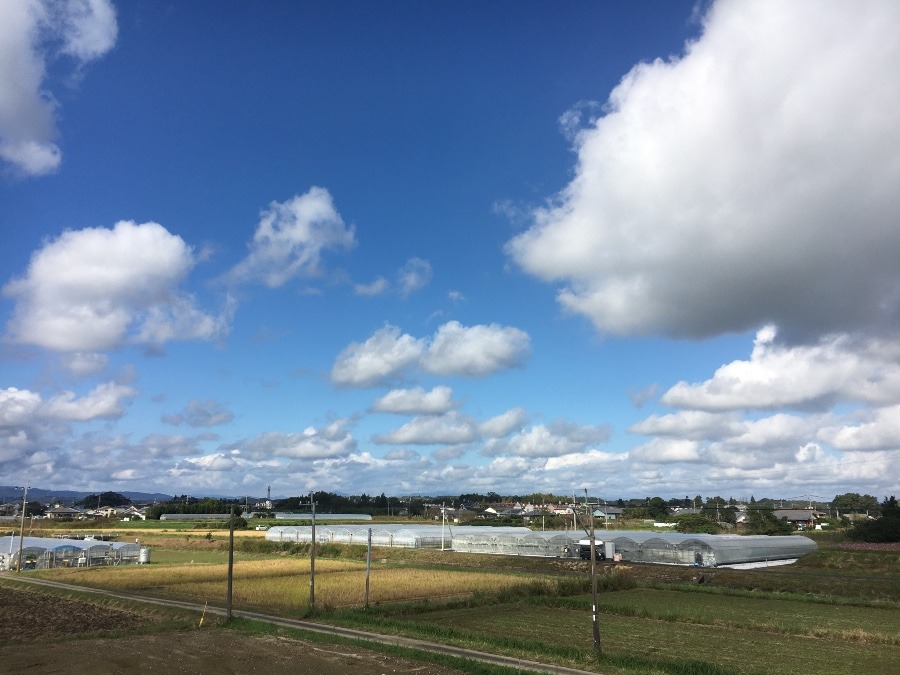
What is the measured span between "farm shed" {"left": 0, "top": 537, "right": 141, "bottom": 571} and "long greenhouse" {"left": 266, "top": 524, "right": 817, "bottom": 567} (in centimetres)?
2666

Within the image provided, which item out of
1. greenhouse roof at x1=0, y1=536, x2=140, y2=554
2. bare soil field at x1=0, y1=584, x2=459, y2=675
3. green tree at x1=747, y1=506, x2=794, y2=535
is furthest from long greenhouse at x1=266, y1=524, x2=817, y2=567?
greenhouse roof at x1=0, y1=536, x2=140, y2=554

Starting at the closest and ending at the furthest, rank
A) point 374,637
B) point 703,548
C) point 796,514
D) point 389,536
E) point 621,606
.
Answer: point 374,637
point 621,606
point 703,548
point 389,536
point 796,514

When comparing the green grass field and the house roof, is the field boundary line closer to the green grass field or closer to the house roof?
the green grass field

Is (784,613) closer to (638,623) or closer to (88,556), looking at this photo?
(638,623)

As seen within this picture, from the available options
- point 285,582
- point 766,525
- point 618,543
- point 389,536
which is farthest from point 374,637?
point 766,525

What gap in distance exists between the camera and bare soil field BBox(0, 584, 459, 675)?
24.2 m

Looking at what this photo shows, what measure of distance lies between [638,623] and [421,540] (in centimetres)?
5583

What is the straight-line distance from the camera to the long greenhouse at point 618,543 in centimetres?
6812

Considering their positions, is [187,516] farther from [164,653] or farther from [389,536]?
[164,653]

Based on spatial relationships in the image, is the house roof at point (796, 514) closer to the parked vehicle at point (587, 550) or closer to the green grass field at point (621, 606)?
the green grass field at point (621, 606)

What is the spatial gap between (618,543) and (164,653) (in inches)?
2246

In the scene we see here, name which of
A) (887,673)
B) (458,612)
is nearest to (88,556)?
(458,612)

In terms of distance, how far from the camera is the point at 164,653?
1061 inches

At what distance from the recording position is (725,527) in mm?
112688
